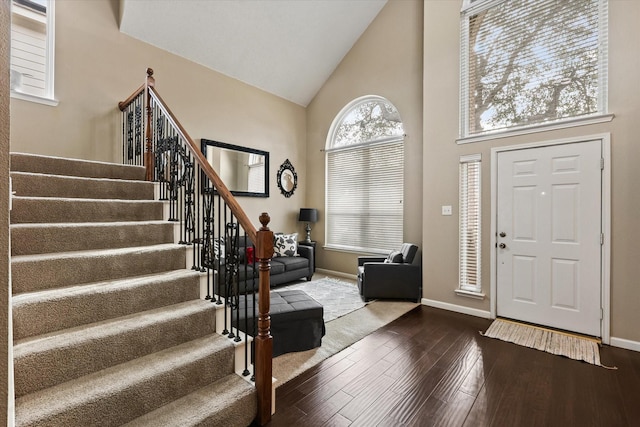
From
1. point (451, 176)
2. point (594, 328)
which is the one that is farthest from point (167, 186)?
point (594, 328)

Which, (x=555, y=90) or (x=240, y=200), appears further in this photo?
(x=240, y=200)

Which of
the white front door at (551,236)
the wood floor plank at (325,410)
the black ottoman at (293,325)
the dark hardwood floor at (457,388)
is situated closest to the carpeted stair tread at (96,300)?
the black ottoman at (293,325)

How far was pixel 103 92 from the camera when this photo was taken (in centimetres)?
380

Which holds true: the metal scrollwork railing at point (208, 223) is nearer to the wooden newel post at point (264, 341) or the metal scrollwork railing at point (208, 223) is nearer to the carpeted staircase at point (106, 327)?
the wooden newel post at point (264, 341)

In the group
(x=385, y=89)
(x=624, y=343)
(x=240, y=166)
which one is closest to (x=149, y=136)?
(x=240, y=166)

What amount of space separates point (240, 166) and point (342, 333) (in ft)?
11.5

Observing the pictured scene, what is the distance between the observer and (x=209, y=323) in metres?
2.05

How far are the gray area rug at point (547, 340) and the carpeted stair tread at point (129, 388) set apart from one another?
279 centimetres

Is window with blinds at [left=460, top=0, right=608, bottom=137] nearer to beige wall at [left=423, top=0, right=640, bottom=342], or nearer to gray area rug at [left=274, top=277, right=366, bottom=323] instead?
beige wall at [left=423, top=0, right=640, bottom=342]

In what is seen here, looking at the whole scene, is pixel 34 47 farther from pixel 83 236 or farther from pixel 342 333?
pixel 342 333

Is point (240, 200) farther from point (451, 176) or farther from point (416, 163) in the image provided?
point (451, 176)

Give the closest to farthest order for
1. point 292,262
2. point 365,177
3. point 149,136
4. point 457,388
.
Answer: point 457,388 → point 149,136 → point 292,262 → point 365,177

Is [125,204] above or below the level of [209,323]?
above

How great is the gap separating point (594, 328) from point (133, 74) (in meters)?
6.33
